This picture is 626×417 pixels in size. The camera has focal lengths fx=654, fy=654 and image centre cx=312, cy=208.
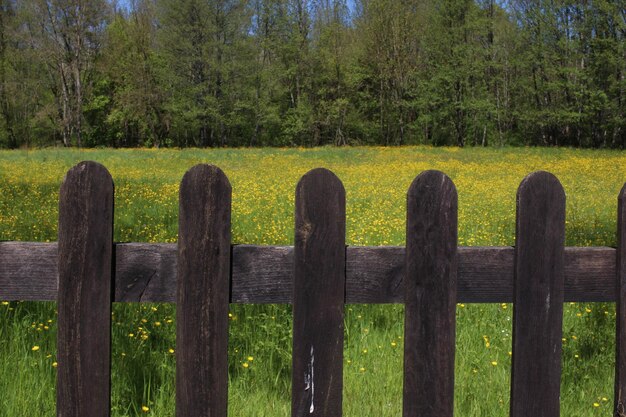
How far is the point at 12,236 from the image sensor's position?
738 centimetres

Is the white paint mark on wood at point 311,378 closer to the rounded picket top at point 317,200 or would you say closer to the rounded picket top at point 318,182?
the rounded picket top at point 317,200

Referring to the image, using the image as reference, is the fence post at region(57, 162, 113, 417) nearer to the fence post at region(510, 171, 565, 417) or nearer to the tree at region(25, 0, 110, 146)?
the fence post at region(510, 171, 565, 417)

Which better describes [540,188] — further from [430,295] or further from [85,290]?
[85,290]

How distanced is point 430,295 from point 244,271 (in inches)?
20.3

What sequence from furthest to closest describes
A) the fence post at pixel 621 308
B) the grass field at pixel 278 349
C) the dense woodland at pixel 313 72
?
1. the dense woodland at pixel 313 72
2. the grass field at pixel 278 349
3. the fence post at pixel 621 308

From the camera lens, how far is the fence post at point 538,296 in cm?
180

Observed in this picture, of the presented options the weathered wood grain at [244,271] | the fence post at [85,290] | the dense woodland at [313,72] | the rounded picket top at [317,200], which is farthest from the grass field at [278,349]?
the dense woodland at [313,72]

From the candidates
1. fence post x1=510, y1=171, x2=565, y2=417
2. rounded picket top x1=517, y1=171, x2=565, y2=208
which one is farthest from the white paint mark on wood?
rounded picket top x1=517, y1=171, x2=565, y2=208

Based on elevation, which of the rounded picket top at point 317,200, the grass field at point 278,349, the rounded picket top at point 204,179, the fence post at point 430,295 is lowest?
the grass field at point 278,349

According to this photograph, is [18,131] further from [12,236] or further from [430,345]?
[430,345]

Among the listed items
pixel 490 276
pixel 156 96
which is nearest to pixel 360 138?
pixel 156 96

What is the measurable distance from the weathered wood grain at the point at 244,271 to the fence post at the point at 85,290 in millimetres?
55

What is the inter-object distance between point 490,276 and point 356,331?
268 cm

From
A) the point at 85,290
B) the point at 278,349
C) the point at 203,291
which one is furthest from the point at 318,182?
the point at 278,349
